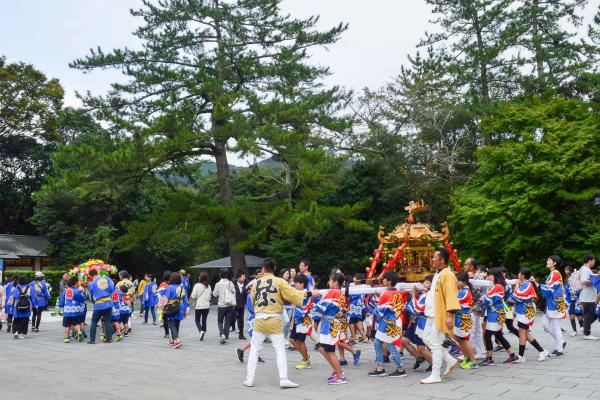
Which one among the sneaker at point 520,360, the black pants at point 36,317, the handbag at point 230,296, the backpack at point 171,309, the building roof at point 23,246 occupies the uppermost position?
the building roof at point 23,246

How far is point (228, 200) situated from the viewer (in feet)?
74.6

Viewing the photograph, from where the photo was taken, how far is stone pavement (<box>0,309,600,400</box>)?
259 inches

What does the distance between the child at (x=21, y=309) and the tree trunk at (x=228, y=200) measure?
867 cm

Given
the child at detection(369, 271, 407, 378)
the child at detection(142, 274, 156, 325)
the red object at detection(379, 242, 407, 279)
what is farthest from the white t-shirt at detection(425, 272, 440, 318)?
the child at detection(142, 274, 156, 325)

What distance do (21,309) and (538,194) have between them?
16.0 metres

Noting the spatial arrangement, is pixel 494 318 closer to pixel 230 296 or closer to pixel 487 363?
pixel 487 363

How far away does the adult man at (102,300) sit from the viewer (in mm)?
11766

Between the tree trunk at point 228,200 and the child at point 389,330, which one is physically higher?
the tree trunk at point 228,200

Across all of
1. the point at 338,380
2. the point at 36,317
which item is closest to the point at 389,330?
the point at 338,380

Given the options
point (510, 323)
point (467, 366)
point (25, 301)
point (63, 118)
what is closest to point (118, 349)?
point (25, 301)

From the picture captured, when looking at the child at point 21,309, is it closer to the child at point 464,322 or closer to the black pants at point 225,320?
the black pants at point 225,320

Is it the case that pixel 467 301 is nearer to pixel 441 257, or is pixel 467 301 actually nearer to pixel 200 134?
pixel 441 257

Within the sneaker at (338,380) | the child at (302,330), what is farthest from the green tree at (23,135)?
the sneaker at (338,380)

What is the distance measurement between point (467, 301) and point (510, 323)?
1.19 meters
